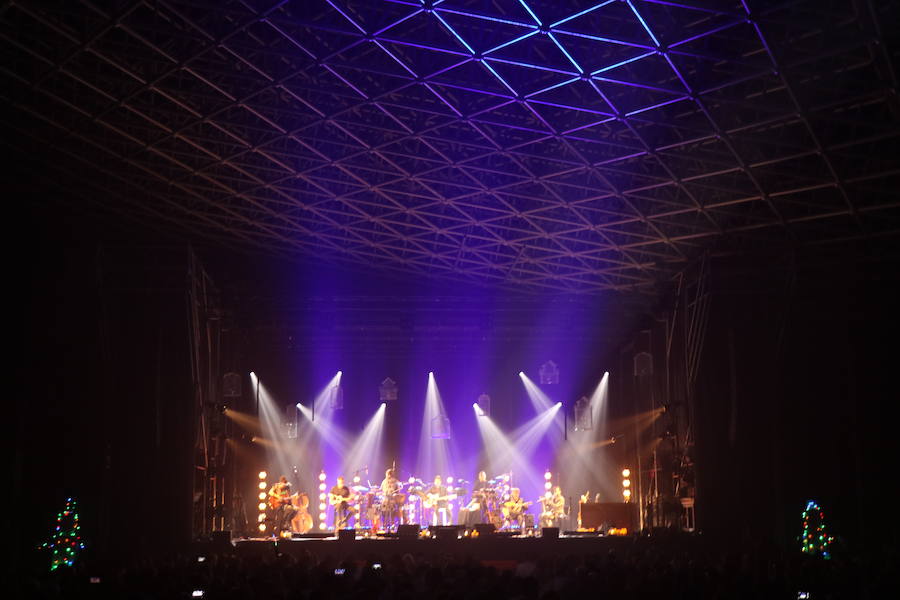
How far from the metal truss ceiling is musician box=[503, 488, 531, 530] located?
→ 31.5ft

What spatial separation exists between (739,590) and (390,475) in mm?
22886

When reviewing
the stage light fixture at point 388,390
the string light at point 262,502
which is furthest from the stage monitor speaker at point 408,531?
the stage light fixture at point 388,390

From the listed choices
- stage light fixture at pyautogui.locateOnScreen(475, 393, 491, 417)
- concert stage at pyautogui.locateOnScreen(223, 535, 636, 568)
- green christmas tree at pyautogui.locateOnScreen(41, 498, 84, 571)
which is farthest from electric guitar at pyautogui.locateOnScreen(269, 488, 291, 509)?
stage light fixture at pyautogui.locateOnScreen(475, 393, 491, 417)

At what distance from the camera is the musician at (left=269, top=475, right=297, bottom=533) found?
30.4 meters

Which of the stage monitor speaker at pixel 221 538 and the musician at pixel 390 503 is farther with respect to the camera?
the musician at pixel 390 503

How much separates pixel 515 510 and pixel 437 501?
2765 millimetres

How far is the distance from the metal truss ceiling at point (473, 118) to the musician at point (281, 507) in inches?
336

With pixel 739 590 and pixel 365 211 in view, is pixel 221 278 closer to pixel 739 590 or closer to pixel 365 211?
pixel 365 211

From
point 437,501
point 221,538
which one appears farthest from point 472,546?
point 437,501

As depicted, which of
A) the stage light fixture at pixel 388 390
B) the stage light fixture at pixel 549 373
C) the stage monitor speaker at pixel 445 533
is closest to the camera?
the stage monitor speaker at pixel 445 533

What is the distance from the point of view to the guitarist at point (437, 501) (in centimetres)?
3269

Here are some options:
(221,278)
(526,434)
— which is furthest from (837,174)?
(526,434)

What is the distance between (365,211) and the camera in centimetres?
2577

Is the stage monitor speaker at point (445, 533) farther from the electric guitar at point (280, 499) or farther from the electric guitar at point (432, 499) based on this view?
the electric guitar at point (280, 499)
